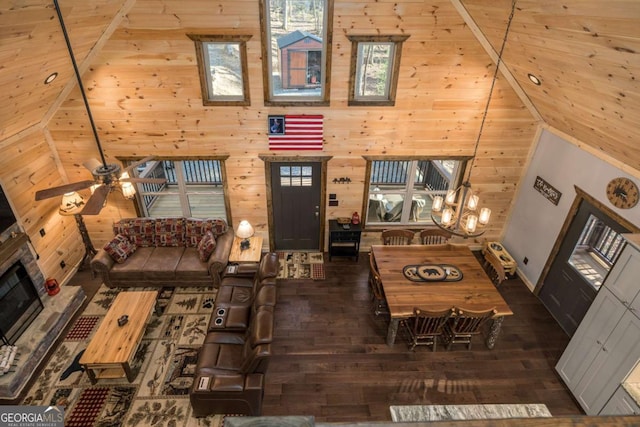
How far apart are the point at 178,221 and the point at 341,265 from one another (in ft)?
10.8

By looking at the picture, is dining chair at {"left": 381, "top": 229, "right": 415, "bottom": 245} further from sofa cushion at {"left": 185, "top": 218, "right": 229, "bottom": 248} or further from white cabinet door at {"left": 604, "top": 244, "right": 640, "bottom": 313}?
sofa cushion at {"left": 185, "top": 218, "right": 229, "bottom": 248}

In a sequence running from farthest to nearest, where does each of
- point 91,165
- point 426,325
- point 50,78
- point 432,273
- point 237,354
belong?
point 432,273, point 426,325, point 50,78, point 237,354, point 91,165

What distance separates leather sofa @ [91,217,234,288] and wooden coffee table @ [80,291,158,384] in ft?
2.93

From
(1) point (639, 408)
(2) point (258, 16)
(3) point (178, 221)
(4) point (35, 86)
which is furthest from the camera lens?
(3) point (178, 221)

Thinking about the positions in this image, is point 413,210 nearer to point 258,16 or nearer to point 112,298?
point 258,16

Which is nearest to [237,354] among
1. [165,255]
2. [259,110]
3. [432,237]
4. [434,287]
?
[165,255]

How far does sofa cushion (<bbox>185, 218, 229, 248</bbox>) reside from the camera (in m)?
6.89

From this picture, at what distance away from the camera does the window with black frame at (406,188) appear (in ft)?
23.1

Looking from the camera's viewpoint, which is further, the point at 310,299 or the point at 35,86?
the point at 310,299

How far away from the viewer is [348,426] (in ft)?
2.78

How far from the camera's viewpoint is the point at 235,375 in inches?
171

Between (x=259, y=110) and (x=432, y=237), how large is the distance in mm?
3932

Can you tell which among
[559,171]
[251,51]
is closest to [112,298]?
[251,51]

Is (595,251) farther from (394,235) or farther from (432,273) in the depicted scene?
(394,235)
